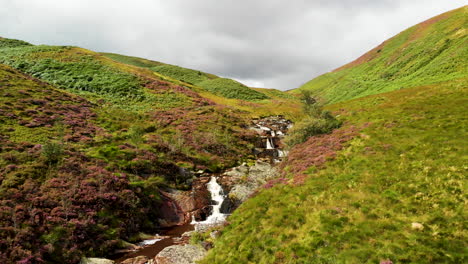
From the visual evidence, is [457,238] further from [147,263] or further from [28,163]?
[28,163]

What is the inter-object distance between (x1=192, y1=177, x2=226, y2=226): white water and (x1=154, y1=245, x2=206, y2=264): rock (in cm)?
646

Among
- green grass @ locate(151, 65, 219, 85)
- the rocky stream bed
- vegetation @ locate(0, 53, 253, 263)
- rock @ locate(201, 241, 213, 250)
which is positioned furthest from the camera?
green grass @ locate(151, 65, 219, 85)

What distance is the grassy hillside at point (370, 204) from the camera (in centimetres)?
1325

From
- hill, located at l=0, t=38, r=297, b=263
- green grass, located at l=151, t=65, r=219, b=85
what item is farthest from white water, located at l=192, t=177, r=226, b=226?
green grass, located at l=151, t=65, r=219, b=85

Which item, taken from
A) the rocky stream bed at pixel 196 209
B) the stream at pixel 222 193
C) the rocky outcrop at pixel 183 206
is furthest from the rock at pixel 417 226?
the rocky outcrop at pixel 183 206

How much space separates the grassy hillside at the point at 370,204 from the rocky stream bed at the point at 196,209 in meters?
3.83

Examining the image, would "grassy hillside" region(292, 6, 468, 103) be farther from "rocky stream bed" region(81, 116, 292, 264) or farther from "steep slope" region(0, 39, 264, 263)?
"steep slope" region(0, 39, 264, 263)

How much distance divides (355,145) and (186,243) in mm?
22968

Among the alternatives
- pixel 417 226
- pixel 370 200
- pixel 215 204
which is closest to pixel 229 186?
pixel 215 204

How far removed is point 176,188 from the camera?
32500mm

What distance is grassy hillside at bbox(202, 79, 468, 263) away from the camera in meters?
13.2

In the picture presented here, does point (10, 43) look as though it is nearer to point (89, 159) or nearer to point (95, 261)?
point (89, 159)

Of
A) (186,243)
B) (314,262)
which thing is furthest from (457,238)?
(186,243)

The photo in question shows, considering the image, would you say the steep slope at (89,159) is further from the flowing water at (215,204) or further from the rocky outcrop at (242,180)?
the rocky outcrop at (242,180)
